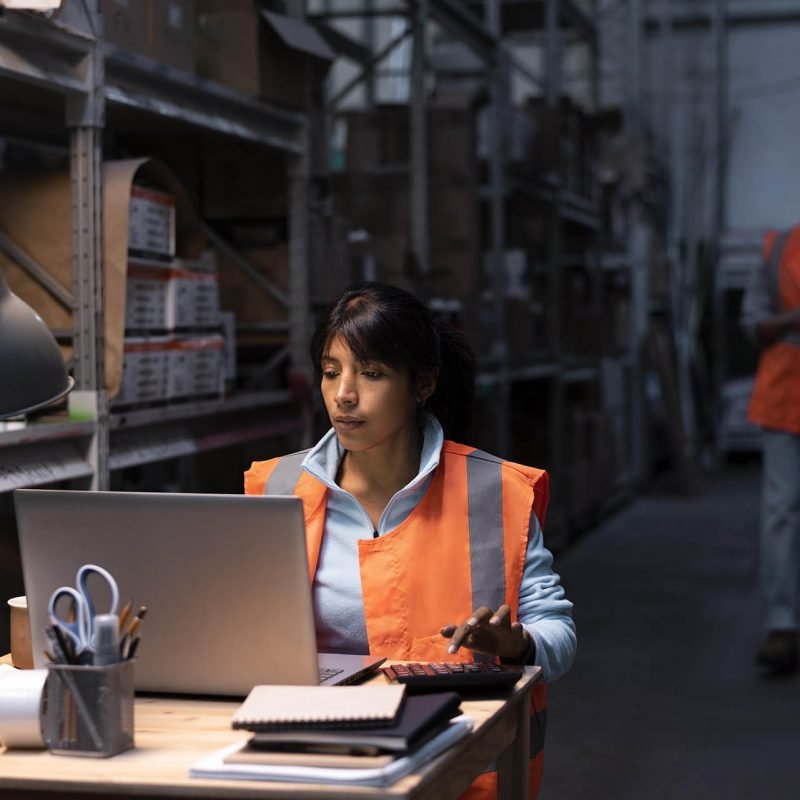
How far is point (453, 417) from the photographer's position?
252 cm

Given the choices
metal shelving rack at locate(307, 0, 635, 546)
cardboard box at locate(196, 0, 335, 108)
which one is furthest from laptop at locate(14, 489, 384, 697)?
metal shelving rack at locate(307, 0, 635, 546)

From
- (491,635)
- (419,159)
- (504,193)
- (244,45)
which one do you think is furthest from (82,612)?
(504,193)

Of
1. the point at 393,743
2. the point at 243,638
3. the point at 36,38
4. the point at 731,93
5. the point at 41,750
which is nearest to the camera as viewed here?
the point at 393,743

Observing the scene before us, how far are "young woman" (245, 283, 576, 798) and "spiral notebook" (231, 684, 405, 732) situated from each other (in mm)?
502

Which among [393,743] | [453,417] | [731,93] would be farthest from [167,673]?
[731,93]

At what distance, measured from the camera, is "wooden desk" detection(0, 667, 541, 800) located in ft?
5.01

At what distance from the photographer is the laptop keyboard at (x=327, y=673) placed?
76.2 inches

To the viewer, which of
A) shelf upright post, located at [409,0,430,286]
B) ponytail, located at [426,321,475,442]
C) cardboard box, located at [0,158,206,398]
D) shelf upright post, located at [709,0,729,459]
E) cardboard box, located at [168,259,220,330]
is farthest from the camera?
shelf upright post, located at [709,0,729,459]

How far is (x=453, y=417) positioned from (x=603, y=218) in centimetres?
745

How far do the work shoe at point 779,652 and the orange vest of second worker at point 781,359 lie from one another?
0.75 m

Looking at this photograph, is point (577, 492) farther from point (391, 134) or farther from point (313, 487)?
point (313, 487)

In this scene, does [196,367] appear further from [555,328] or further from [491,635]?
[555,328]

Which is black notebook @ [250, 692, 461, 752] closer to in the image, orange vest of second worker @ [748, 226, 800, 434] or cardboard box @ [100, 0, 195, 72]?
cardboard box @ [100, 0, 195, 72]

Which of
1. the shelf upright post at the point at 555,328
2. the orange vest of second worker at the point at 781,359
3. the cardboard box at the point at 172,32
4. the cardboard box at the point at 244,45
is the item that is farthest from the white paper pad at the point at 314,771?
the shelf upright post at the point at 555,328
